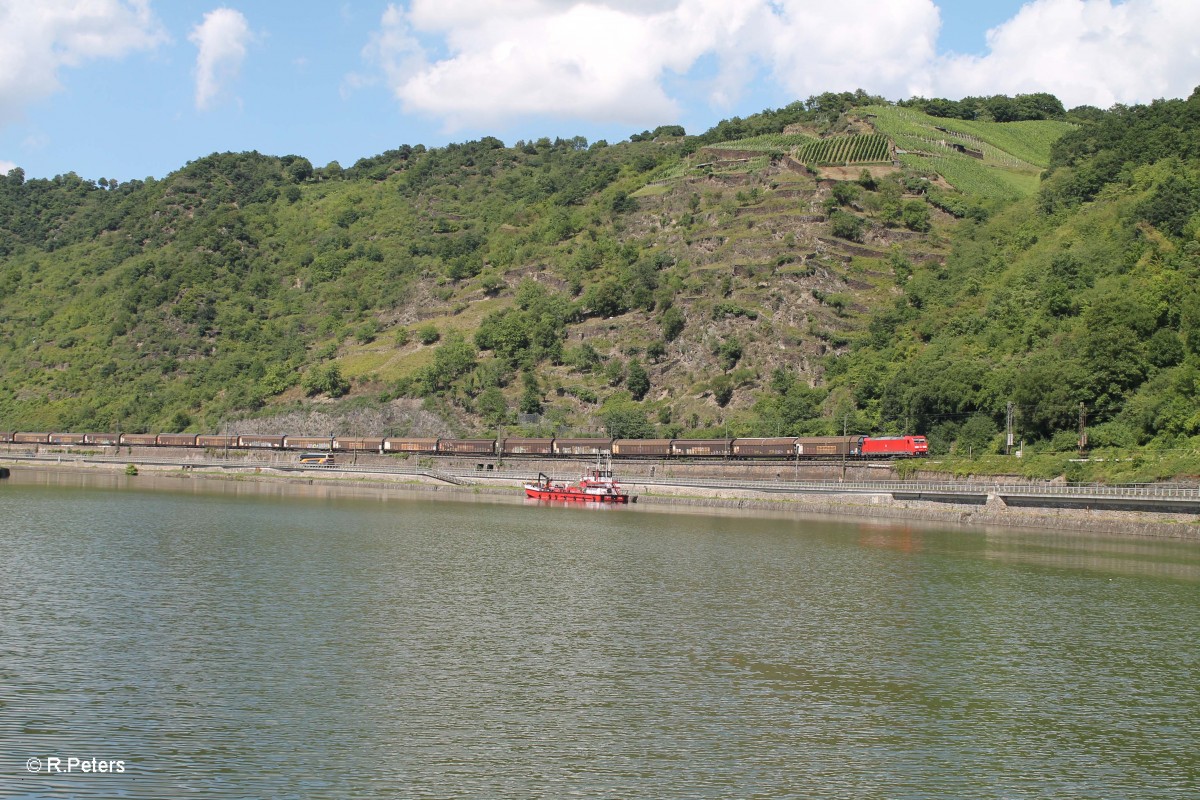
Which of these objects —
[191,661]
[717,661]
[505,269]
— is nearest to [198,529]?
[191,661]

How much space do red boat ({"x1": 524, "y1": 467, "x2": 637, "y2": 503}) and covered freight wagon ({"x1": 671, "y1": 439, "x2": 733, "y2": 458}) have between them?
7.67 metres

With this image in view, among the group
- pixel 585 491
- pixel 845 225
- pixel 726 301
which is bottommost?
pixel 585 491

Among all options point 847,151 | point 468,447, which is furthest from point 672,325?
point 847,151

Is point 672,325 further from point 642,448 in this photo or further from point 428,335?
point 428,335

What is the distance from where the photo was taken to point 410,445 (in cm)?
11725

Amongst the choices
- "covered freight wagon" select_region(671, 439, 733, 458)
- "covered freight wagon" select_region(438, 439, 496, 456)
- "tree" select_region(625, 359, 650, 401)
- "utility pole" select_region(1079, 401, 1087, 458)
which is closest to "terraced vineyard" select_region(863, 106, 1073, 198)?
"tree" select_region(625, 359, 650, 401)

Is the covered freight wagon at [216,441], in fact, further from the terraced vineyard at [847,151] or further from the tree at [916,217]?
the tree at [916,217]

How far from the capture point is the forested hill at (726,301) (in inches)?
3602

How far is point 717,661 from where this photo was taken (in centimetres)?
2972

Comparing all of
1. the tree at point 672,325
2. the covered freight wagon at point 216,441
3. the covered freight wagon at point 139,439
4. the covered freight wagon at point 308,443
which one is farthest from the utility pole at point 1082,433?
the covered freight wagon at point 139,439

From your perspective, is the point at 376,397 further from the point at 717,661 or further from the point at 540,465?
the point at 717,661

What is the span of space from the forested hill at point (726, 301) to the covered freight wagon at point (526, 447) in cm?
824

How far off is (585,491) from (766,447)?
16362mm

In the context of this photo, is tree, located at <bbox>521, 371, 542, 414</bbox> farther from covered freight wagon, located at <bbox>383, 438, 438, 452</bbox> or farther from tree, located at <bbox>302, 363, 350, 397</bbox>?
tree, located at <bbox>302, 363, 350, 397</bbox>
